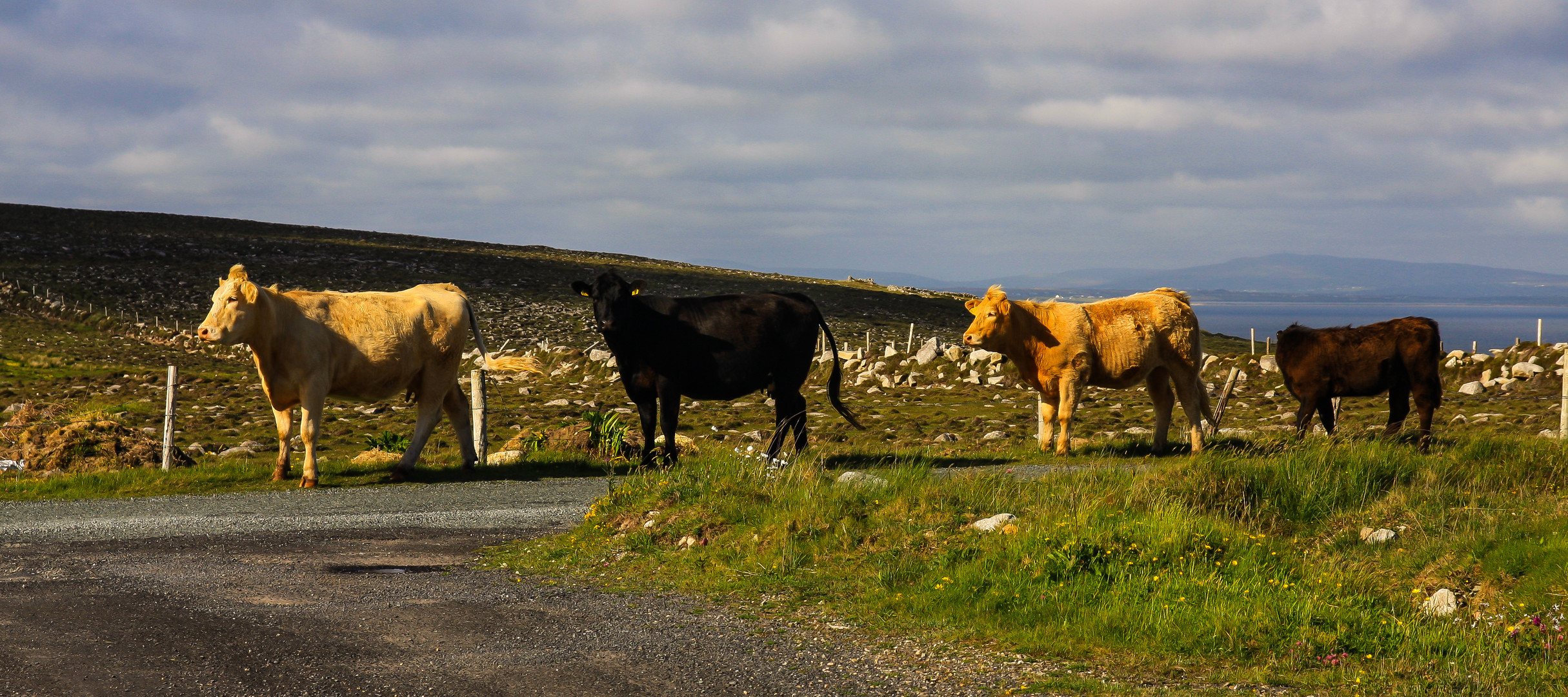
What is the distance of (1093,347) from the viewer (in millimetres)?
15375

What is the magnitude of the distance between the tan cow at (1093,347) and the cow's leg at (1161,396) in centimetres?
1

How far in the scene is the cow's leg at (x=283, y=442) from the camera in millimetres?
13852

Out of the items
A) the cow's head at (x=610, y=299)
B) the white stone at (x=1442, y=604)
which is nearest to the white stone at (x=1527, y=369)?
the white stone at (x=1442, y=604)

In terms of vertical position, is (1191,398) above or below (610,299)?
below

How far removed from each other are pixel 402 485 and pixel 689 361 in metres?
3.83

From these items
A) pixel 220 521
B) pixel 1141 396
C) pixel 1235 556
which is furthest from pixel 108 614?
pixel 1141 396

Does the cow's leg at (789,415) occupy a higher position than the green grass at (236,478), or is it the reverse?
the cow's leg at (789,415)

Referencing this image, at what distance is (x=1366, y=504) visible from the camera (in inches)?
405

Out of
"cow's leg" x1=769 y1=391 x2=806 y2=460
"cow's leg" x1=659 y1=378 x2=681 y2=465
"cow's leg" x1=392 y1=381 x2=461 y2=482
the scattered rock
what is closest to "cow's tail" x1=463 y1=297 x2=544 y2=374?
"cow's leg" x1=392 y1=381 x2=461 y2=482

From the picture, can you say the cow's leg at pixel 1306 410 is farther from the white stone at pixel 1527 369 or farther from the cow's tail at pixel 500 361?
the white stone at pixel 1527 369

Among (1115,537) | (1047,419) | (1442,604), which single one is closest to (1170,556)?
(1115,537)

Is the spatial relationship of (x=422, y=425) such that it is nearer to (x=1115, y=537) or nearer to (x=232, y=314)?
(x=232, y=314)

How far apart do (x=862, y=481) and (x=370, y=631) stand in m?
4.78

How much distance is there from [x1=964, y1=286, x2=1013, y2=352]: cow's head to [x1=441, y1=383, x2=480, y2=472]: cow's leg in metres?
6.67
